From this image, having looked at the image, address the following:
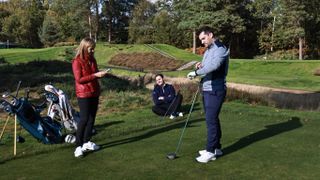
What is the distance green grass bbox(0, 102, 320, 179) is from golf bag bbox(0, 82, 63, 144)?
9.8 inches

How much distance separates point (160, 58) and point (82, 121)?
3679cm

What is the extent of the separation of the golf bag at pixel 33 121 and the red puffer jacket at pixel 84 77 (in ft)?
4.64

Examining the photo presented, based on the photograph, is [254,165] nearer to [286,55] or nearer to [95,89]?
[95,89]

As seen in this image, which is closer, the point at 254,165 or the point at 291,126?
the point at 254,165

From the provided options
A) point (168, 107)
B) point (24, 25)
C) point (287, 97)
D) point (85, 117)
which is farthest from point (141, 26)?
point (85, 117)

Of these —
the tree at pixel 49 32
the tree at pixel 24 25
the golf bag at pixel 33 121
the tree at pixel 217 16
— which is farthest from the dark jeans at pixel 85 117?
the tree at pixel 24 25

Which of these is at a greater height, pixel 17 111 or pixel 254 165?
pixel 17 111

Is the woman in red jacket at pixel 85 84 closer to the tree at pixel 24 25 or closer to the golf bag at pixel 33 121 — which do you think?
the golf bag at pixel 33 121

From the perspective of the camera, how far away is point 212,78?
7.42 m

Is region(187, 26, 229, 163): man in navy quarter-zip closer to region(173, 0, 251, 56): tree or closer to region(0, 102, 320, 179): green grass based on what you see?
region(0, 102, 320, 179): green grass

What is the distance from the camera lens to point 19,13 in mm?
82375

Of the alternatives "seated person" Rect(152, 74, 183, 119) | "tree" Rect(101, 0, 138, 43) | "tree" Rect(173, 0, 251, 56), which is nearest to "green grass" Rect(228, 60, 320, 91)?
"seated person" Rect(152, 74, 183, 119)

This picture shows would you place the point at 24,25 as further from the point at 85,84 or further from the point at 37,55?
the point at 85,84

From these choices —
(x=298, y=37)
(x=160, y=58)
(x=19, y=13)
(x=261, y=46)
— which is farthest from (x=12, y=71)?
(x=19, y=13)
